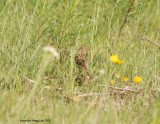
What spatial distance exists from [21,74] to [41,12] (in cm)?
64

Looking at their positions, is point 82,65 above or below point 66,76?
above

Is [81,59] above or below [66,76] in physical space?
above

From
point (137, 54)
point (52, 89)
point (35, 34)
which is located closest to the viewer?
point (52, 89)

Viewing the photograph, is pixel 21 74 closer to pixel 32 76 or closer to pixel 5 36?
pixel 32 76

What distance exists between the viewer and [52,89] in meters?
2.02

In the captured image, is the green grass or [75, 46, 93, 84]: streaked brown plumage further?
[75, 46, 93, 84]: streaked brown plumage

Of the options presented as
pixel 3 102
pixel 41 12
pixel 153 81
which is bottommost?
pixel 3 102

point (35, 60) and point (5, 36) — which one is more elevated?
point (5, 36)

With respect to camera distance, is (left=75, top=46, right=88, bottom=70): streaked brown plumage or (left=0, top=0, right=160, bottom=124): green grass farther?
(left=75, top=46, right=88, bottom=70): streaked brown plumage

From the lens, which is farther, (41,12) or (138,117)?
(41,12)

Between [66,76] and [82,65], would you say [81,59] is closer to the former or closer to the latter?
[82,65]

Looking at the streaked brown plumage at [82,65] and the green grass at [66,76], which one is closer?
the green grass at [66,76]

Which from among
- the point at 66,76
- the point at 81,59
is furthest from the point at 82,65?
the point at 66,76

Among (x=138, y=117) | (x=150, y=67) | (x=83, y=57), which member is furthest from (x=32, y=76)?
(x=150, y=67)
